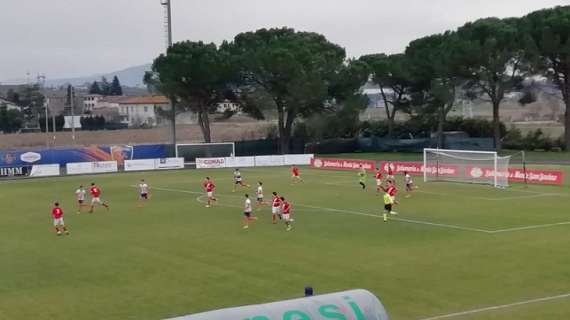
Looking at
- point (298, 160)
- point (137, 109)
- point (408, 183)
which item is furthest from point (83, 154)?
point (137, 109)

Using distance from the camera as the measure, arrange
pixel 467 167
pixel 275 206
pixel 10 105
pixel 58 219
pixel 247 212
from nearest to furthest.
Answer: pixel 58 219 < pixel 247 212 < pixel 275 206 < pixel 467 167 < pixel 10 105

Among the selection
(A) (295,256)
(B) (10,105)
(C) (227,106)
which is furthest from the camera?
(B) (10,105)

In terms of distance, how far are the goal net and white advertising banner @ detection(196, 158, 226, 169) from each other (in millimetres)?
26923

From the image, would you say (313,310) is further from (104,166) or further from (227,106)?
(227,106)

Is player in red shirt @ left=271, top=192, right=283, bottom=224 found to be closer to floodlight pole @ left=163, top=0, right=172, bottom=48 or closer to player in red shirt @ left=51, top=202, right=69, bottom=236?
player in red shirt @ left=51, top=202, right=69, bottom=236

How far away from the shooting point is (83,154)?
275 feet

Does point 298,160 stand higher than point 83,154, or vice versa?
point 83,154

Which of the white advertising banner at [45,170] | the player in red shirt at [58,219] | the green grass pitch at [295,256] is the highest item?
the white advertising banner at [45,170]

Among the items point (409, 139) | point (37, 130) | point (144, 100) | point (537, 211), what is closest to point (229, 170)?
point (409, 139)

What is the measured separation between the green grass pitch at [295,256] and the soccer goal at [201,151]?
117ft

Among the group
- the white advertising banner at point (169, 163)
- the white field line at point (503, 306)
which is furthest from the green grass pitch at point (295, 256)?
the white advertising banner at point (169, 163)

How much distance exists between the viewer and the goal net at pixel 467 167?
178 ft

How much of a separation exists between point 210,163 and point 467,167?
3283cm

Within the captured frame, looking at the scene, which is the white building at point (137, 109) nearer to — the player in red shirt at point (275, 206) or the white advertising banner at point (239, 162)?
the white advertising banner at point (239, 162)
